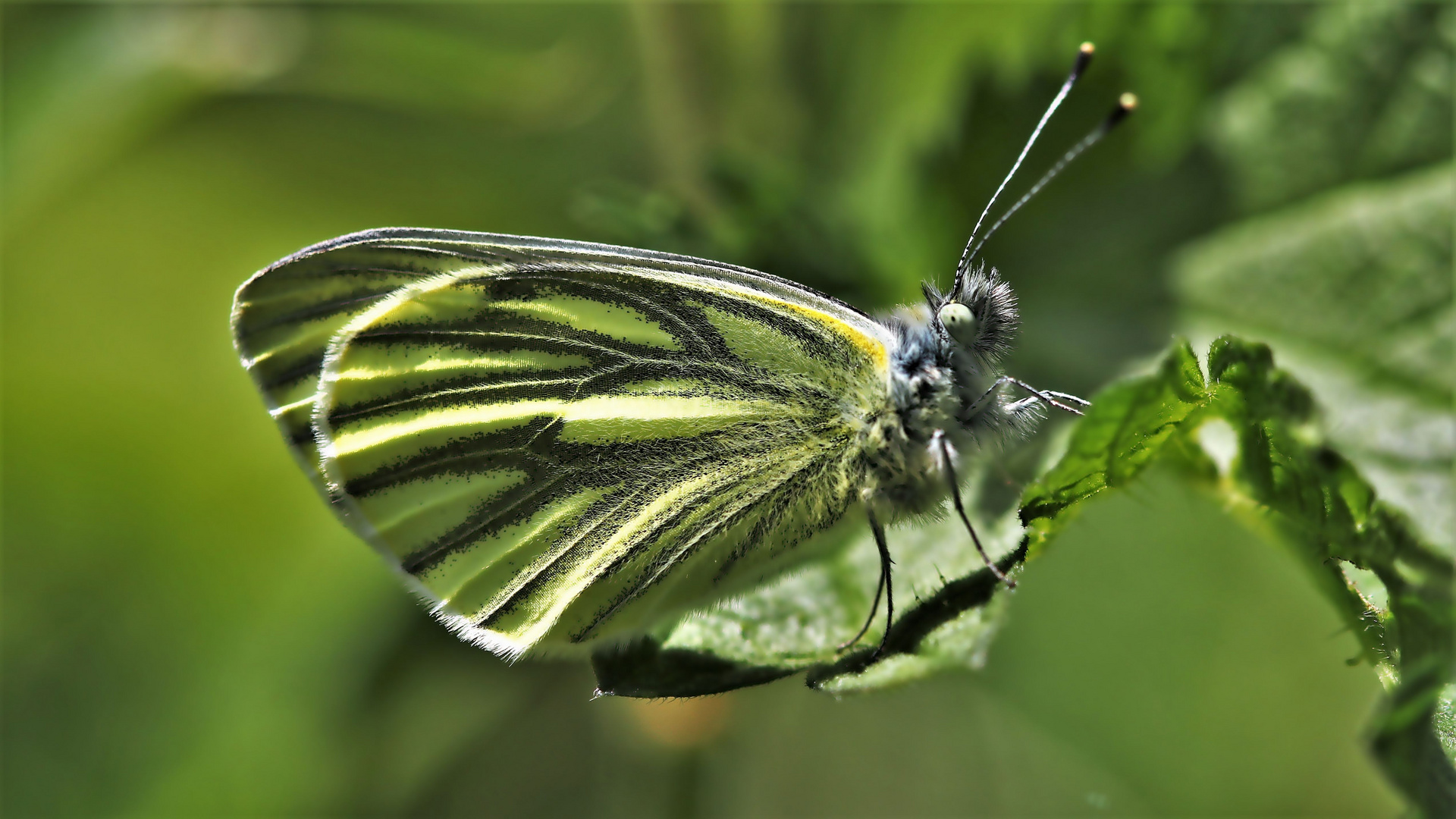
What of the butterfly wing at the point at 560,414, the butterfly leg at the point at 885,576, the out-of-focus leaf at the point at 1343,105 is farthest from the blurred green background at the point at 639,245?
the butterfly leg at the point at 885,576

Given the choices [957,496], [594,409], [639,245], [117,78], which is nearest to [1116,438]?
[957,496]

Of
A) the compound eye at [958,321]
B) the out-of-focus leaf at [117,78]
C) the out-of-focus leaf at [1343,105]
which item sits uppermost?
the out-of-focus leaf at [117,78]

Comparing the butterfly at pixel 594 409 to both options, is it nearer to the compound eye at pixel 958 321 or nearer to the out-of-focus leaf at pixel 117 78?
the compound eye at pixel 958 321

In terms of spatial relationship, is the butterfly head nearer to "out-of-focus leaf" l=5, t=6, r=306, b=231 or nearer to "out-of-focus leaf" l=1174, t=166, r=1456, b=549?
"out-of-focus leaf" l=1174, t=166, r=1456, b=549

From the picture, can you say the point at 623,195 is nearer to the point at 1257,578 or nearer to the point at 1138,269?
the point at 1138,269

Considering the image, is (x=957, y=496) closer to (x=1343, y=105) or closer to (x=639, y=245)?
(x=639, y=245)

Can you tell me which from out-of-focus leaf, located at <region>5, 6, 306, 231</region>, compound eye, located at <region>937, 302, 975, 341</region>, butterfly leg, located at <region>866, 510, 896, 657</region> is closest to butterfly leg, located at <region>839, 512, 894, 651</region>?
butterfly leg, located at <region>866, 510, 896, 657</region>
